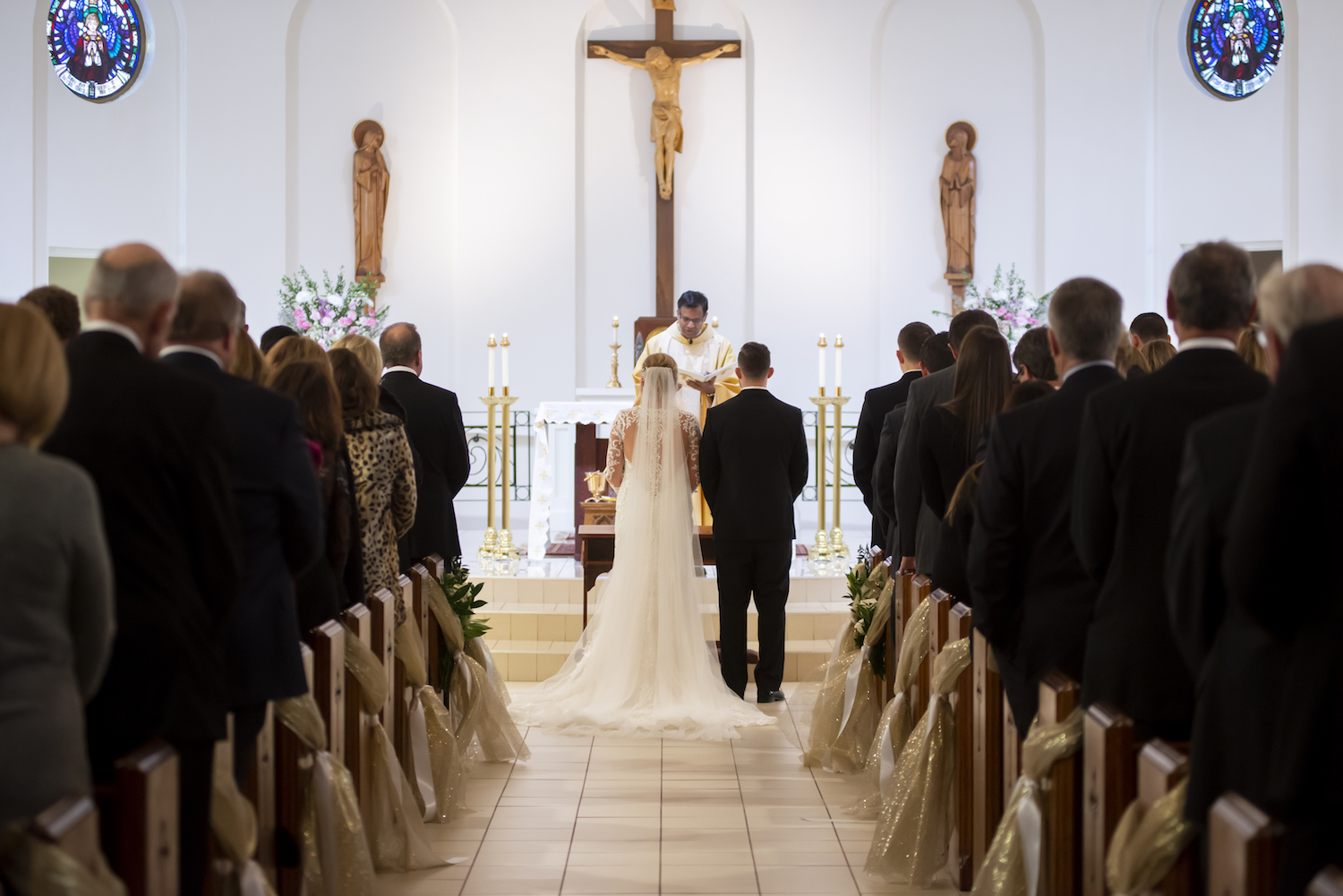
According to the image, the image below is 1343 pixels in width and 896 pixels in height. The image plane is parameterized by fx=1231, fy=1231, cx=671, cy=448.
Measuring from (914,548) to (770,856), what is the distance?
137cm

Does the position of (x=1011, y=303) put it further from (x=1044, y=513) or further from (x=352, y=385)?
(x=1044, y=513)

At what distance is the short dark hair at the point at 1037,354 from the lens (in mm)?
4074

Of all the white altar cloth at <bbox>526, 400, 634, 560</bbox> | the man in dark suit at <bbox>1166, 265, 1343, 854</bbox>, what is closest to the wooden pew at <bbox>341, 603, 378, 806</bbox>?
the man in dark suit at <bbox>1166, 265, 1343, 854</bbox>

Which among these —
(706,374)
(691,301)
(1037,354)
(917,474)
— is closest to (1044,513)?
(1037,354)

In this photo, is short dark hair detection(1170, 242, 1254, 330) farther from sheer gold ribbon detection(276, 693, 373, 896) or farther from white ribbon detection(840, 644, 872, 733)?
white ribbon detection(840, 644, 872, 733)

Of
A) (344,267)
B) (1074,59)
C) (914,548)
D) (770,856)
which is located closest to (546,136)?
(344,267)

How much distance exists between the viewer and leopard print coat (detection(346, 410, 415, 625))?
166 inches

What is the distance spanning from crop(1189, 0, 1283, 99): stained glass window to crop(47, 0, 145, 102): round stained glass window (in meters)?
10.3

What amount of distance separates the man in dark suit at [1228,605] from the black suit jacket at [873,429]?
362 cm

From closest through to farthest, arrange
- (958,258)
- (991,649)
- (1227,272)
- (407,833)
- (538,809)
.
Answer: (1227,272) → (991,649) → (407,833) → (538,809) → (958,258)

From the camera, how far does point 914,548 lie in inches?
196

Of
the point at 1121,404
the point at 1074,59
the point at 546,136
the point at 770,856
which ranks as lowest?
the point at 770,856

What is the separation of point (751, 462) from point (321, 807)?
356cm

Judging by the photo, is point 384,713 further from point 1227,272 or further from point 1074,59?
point 1074,59
